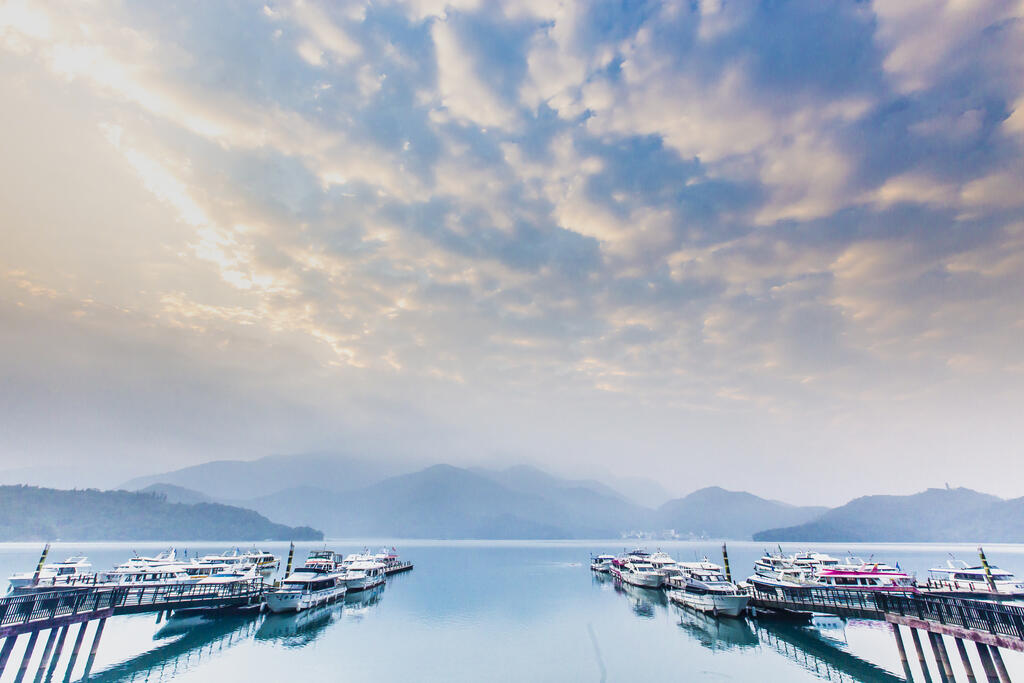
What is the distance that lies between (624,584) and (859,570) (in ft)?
136

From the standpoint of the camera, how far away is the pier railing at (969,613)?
21.6 metres

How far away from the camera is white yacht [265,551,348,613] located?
49.1 metres

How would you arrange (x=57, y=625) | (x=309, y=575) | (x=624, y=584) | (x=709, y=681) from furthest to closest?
(x=624, y=584), (x=309, y=575), (x=709, y=681), (x=57, y=625)

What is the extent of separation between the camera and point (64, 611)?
27703 millimetres

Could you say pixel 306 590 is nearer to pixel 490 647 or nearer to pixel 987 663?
pixel 490 647

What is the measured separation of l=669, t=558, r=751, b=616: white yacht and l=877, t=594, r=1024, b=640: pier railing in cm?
1890

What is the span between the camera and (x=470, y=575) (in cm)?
10119

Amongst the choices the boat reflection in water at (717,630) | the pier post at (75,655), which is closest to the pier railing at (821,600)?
the boat reflection in water at (717,630)

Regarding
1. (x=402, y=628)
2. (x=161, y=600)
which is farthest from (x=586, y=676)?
(x=161, y=600)

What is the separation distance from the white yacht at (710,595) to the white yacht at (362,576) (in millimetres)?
47274

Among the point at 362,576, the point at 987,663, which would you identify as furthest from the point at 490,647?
the point at 362,576

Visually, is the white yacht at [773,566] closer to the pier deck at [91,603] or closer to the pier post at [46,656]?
the pier deck at [91,603]

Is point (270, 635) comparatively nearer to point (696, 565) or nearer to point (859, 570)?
point (696, 565)

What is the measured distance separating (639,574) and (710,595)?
1250 inches
